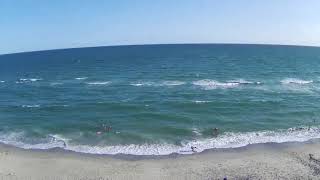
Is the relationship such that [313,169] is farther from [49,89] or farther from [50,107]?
[49,89]

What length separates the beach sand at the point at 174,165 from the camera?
95.9 ft

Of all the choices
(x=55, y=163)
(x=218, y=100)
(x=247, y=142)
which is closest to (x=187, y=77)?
(x=218, y=100)

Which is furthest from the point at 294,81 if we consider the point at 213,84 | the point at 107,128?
the point at 107,128

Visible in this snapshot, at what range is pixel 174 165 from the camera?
31266 millimetres

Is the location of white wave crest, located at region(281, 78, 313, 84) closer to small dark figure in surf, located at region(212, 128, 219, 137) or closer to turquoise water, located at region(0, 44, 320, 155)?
turquoise water, located at region(0, 44, 320, 155)

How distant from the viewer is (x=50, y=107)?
51625 mm

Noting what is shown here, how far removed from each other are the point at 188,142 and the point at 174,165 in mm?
5940

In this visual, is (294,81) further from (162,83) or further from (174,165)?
(174,165)

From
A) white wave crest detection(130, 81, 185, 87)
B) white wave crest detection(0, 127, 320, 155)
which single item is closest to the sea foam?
white wave crest detection(130, 81, 185, 87)

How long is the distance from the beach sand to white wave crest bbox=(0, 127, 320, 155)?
1.19 meters

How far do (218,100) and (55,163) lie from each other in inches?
1028

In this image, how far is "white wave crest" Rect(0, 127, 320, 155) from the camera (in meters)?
35.0

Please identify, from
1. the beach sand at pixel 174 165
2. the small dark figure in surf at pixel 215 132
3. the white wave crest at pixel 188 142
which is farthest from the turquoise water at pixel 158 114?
the beach sand at pixel 174 165

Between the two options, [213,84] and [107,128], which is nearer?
[107,128]
